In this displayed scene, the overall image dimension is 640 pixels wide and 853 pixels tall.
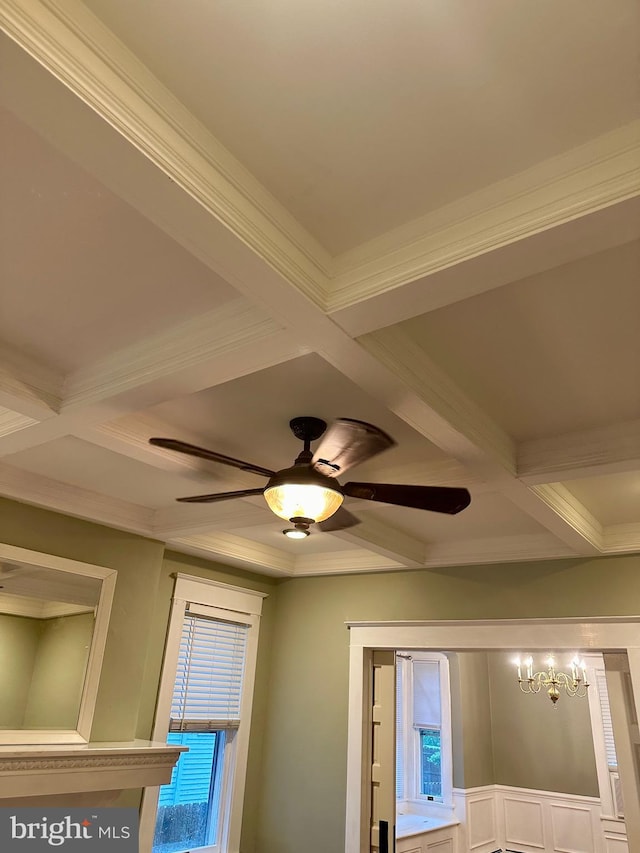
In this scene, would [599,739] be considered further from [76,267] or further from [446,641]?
[76,267]

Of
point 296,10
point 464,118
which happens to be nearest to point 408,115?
point 464,118

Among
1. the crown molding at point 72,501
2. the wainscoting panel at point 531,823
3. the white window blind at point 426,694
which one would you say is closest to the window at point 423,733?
the white window blind at point 426,694

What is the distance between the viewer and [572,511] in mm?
3303

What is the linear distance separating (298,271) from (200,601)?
3.46m

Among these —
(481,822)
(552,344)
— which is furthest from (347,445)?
(481,822)

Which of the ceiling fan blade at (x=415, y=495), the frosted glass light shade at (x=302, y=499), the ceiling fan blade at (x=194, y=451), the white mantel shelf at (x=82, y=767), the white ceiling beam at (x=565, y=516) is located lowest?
the white mantel shelf at (x=82, y=767)

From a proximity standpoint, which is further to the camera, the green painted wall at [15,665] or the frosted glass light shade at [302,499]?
the green painted wall at [15,665]

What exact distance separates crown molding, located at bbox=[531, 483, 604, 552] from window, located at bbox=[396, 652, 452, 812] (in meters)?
3.39

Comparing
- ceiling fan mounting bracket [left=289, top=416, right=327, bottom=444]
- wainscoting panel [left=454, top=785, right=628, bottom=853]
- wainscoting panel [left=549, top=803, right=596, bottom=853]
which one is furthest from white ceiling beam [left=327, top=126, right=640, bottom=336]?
wainscoting panel [left=549, top=803, right=596, bottom=853]

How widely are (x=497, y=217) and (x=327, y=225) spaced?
A: 16.5 inches

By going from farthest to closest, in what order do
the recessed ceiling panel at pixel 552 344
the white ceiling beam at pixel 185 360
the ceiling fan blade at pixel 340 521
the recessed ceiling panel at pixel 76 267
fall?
the ceiling fan blade at pixel 340 521
the white ceiling beam at pixel 185 360
the recessed ceiling panel at pixel 552 344
the recessed ceiling panel at pixel 76 267

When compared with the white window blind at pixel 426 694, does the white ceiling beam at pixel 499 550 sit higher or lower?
higher

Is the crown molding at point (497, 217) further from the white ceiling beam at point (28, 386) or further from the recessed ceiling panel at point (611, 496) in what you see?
the recessed ceiling panel at point (611, 496)

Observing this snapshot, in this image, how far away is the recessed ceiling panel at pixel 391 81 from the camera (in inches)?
42.8
